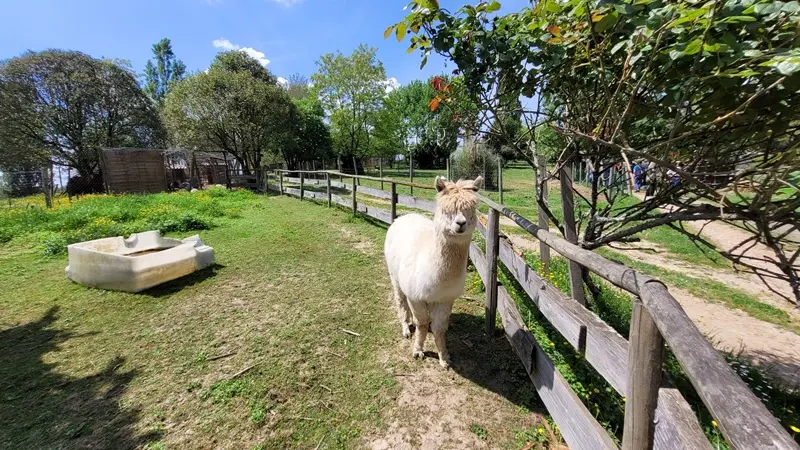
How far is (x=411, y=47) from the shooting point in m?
2.57

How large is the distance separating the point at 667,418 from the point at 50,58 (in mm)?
28397

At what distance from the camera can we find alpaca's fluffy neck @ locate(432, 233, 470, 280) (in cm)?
297

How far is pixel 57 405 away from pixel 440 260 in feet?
11.7

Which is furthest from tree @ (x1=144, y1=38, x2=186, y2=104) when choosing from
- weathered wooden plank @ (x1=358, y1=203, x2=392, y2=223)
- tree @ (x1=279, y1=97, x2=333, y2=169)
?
weathered wooden plank @ (x1=358, y1=203, x2=392, y2=223)

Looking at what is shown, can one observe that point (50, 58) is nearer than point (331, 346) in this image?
No

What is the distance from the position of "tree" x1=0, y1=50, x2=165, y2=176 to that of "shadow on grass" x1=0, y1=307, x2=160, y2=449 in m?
20.3

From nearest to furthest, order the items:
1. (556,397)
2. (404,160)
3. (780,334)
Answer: (556,397) < (780,334) < (404,160)

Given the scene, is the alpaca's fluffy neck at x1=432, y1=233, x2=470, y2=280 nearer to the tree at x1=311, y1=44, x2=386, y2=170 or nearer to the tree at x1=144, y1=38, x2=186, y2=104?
the tree at x1=311, y1=44, x2=386, y2=170

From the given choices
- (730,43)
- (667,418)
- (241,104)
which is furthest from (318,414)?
(241,104)

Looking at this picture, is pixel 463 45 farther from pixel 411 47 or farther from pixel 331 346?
pixel 331 346

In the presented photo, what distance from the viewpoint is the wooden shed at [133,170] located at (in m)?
14.9

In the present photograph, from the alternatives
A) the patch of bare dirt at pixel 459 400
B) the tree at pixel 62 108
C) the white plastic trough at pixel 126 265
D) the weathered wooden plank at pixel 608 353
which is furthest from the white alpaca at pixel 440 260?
the tree at pixel 62 108

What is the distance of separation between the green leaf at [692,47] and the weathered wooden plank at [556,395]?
188 cm

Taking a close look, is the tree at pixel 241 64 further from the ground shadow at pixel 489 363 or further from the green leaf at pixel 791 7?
the green leaf at pixel 791 7
